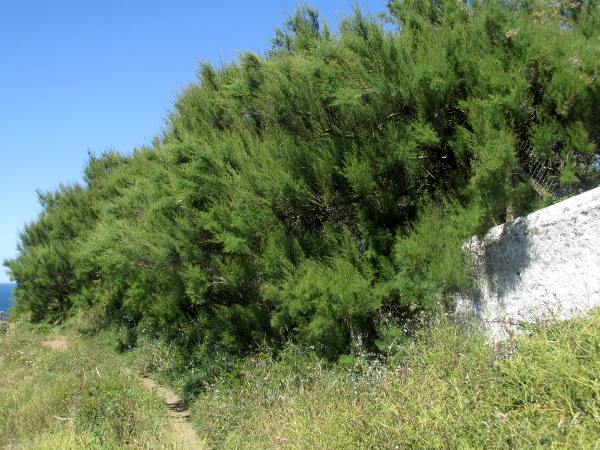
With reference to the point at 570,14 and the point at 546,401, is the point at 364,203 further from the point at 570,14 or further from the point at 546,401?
the point at 570,14

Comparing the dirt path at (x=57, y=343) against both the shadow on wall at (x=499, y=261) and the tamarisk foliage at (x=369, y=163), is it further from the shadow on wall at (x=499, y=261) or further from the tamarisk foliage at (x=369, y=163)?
the shadow on wall at (x=499, y=261)

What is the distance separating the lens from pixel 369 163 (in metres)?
7.15

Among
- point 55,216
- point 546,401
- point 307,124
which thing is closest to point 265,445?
point 546,401

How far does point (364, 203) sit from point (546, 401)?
4.29 m

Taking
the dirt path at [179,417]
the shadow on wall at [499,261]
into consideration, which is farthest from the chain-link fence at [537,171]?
the dirt path at [179,417]

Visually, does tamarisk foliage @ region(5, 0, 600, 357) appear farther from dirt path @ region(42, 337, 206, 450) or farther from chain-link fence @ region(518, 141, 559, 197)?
dirt path @ region(42, 337, 206, 450)

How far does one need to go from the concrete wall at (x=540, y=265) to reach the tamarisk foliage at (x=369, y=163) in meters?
0.29

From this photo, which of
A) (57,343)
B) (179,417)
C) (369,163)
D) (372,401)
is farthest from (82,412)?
(57,343)

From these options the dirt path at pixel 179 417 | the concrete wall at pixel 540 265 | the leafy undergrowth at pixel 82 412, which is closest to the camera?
the concrete wall at pixel 540 265

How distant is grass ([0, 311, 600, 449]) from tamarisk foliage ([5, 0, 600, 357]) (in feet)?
2.56

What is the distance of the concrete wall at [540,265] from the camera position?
16.3 ft

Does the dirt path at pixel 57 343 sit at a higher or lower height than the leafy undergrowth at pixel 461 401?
higher

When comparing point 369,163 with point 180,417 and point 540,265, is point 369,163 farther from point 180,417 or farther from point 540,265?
point 180,417

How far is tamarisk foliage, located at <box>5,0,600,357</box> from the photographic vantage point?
247 inches
